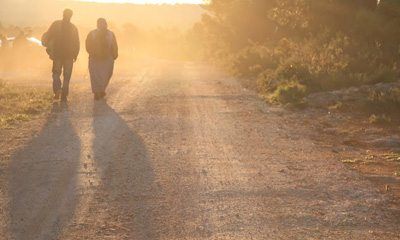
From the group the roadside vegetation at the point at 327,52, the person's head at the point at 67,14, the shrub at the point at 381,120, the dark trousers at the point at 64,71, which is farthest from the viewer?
the roadside vegetation at the point at 327,52

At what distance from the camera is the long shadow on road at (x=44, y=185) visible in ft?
16.7

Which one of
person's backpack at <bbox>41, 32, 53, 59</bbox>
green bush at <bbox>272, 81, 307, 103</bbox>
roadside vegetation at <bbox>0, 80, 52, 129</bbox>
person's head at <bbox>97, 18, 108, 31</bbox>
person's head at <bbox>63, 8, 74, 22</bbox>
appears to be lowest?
roadside vegetation at <bbox>0, 80, 52, 129</bbox>

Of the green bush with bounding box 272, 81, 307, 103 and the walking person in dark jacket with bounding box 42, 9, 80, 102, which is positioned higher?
the walking person in dark jacket with bounding box 42, 9, 80, 102

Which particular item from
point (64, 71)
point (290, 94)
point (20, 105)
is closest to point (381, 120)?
point (290, 94)

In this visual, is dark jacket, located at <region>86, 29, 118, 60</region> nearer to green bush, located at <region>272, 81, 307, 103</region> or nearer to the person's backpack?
the person's backpack

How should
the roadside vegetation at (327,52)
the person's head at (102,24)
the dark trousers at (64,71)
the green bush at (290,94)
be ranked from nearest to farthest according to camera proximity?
the dark trousers at (64,71) < the person's head at (102,24) < the green bush at (290,94) < the roadside vegetation at (327,52)

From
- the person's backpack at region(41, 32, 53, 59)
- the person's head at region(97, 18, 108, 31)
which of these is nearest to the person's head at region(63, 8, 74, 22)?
the person's backpack at region(41, 32, 53, 59)

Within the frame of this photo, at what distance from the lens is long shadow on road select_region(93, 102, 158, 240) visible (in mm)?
5129

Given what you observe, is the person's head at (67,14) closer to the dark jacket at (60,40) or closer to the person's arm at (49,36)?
the dark jacket at (60,40)

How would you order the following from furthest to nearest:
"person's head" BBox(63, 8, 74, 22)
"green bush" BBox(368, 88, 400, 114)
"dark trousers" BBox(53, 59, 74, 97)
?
"dark trousers" BBox(53, 59, 74, 97)
"person's head" BBox(63, 8, 74, 22)
"green bush" BBox(368, 88, 400, 114)

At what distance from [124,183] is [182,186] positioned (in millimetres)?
634

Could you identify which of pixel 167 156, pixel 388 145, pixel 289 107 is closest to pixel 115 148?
pixel 167 156

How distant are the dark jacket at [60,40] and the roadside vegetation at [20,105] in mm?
1062

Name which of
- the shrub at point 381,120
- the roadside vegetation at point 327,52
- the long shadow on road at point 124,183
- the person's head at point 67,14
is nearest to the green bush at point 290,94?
the roadside vegetation at point 327,52
